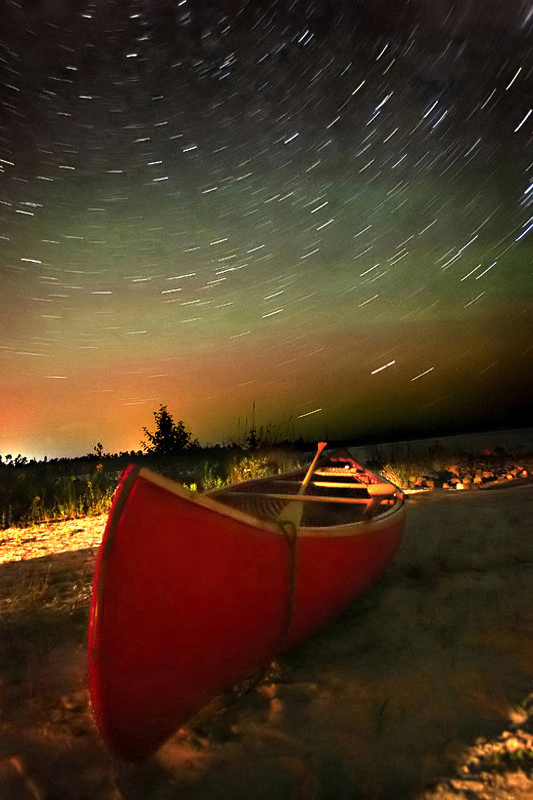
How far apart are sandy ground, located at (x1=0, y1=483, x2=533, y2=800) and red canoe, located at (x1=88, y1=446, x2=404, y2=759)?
270 mm

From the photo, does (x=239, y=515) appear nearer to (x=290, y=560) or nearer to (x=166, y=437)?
(x=290, y=560)

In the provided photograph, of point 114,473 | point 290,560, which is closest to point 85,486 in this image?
point 114,473

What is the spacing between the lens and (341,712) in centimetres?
326

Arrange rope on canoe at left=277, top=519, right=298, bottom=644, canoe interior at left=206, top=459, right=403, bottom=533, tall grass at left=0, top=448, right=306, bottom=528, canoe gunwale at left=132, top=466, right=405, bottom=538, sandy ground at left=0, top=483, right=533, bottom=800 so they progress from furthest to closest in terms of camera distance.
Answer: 1. tall grass at left=0, top=448, right=306, bottom=528
2. canoe interior at left=206, top=459, right=403, bottom=533
3. rope on canoe at left=277, top=519, right=298, bottom=644
4. canoe gunwale at left=132, top=466, right=405, bottom=538
5. sandy ground at left=0, top=483, right=533, bottom=800

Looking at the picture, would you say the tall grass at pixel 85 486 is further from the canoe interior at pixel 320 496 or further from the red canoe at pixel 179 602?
the red canoe at pixel 179 602

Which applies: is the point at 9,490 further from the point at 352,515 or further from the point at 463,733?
→ the point at 463,733

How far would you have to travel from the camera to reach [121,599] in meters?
2.77

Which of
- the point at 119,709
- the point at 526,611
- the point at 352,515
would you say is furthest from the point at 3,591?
the point at 526,611

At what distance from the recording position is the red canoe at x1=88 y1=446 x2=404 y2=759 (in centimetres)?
276

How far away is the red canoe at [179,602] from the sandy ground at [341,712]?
0.27 m

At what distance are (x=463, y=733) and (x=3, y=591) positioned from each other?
15.9 feet

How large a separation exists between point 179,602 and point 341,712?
1.41 meters

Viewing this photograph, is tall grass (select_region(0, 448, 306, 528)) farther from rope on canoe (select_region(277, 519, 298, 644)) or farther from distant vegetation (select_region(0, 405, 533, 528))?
rope on canoe (select_region(277, 519, 298, 644))

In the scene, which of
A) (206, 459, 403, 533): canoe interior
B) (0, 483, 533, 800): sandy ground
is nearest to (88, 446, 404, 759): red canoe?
(0, 483, 533, 800): sandy ground
